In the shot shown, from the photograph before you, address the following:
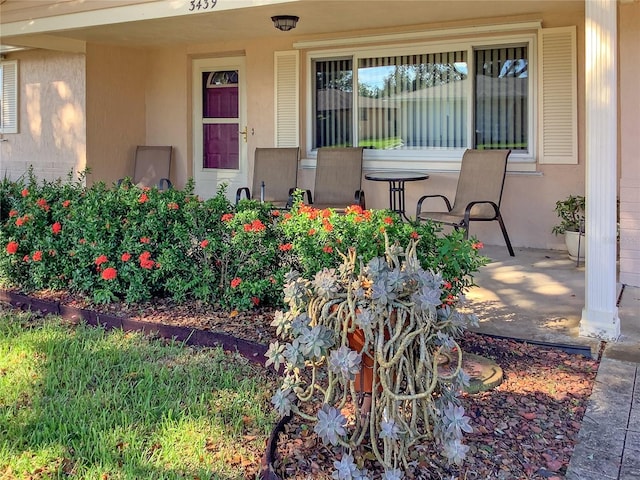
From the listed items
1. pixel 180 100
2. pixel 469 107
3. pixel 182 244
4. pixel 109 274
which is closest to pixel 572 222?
pixel 469 107

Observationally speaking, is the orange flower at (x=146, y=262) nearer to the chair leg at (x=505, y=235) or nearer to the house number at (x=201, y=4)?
the house number at (x=201, y=4)

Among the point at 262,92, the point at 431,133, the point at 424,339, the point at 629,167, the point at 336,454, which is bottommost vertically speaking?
the point at 336,454

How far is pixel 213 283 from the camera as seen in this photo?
4035 mm

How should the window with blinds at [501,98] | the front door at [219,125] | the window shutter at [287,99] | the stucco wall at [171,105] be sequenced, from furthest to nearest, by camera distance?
the stucco wall at [171,105]
the front door at [219,125]
the window shutter at [287,99]
the window with blinds at [501,98]

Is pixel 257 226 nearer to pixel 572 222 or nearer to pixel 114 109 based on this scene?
pixel 572 222

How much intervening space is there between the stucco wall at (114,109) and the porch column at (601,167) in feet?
20.3

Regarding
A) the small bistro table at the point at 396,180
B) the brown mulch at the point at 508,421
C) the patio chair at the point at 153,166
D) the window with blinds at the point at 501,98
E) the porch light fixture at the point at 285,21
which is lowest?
the brown mulch at the point at 508,421

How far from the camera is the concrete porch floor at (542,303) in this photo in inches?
142

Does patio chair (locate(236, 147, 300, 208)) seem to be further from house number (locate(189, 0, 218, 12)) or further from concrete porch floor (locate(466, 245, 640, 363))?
concrete porch floor (locate(466, 245, 640, 363))

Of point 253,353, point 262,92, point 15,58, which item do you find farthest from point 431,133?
point 15,58

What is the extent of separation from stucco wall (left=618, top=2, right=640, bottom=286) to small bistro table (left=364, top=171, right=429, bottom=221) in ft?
A: 6.37

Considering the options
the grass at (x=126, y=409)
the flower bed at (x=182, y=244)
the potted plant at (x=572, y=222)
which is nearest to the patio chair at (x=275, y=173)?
the potted plant at (x=572, y=222)

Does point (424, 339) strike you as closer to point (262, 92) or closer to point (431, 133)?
point (431, 133)

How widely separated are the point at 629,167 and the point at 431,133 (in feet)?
7.91
